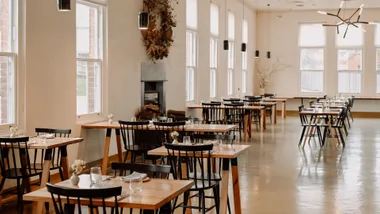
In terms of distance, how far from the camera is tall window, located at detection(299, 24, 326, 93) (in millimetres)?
19047

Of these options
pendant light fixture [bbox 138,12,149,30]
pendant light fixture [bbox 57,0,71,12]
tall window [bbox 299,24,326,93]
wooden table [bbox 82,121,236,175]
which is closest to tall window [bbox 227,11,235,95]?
tall window [bbox 299,24,326,93]

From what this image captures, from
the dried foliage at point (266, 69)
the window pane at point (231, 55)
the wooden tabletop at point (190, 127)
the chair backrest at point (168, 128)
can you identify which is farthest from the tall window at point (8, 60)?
the dried foliage at point (266, 69)

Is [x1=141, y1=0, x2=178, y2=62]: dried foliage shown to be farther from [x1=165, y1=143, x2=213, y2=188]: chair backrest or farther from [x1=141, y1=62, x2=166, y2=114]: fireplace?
[x1=165, y1=143, x2=213, y2=188]: chair backrest

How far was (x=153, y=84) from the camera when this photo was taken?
33.4 feet

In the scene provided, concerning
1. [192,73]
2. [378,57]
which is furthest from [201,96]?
[378,57]

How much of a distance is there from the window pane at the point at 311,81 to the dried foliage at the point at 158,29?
9.92 meters

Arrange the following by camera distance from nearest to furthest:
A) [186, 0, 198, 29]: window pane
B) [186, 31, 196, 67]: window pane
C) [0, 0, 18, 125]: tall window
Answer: [0, 0, 18, 125]: tall window, [186, 0, 198, 29]: window pane, [186, 31, 196, 67]: window pane

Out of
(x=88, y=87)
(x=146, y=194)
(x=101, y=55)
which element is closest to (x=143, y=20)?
(x=101, y=55)

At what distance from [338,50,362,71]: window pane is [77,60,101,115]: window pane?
12.8m

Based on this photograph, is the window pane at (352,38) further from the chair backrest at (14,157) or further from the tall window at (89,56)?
the chair backrest at (14,157)

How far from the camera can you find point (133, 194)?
3.12 m

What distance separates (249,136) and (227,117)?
0.66 metres

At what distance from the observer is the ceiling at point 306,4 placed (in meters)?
16.7

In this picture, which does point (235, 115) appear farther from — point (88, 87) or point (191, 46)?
point (88, 87)
